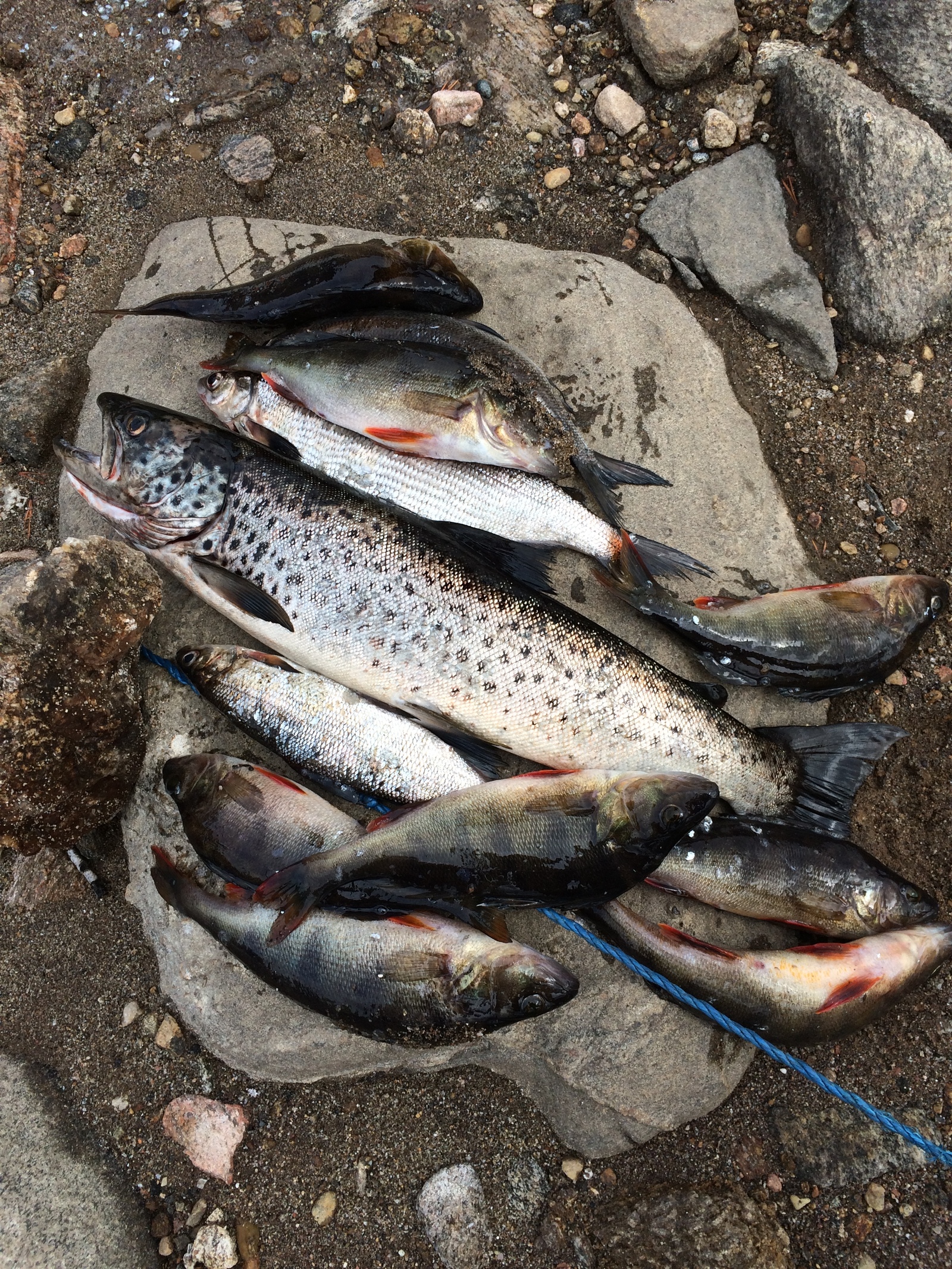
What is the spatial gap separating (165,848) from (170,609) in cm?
117

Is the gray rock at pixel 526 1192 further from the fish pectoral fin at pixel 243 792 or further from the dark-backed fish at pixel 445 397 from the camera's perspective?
the dark-backed fish at pixel 445 397

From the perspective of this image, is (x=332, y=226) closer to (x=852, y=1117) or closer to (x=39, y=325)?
(x=39, y=325)

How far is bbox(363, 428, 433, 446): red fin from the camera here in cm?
412

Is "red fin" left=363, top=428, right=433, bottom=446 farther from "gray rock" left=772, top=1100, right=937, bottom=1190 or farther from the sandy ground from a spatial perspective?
"gray rock" left=772, top=1100, right=937, bottom=1190

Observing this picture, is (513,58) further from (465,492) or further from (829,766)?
(829,766)

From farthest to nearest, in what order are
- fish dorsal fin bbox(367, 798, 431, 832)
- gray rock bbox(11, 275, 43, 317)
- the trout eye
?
1. gray rock bbox(11, 275, 43, 317)
2. fish dorsal fin bbox(367, 798, 431, 832)
3. the trout eye

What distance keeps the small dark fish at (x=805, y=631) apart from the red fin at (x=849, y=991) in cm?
131

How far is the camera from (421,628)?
3.91 m

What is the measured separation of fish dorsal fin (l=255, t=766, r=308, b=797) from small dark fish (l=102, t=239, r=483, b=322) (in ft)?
7.38

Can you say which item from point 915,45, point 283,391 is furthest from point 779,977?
point 915,45

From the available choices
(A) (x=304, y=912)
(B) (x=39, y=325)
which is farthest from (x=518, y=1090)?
(B) (x=39, y=325)

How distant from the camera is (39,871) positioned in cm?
433

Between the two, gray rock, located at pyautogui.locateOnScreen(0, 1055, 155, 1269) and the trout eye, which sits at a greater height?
the trout eye

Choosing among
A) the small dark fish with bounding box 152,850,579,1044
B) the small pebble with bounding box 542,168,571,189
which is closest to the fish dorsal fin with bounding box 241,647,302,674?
the small dark fish with bounding box 152,850,579,1044
